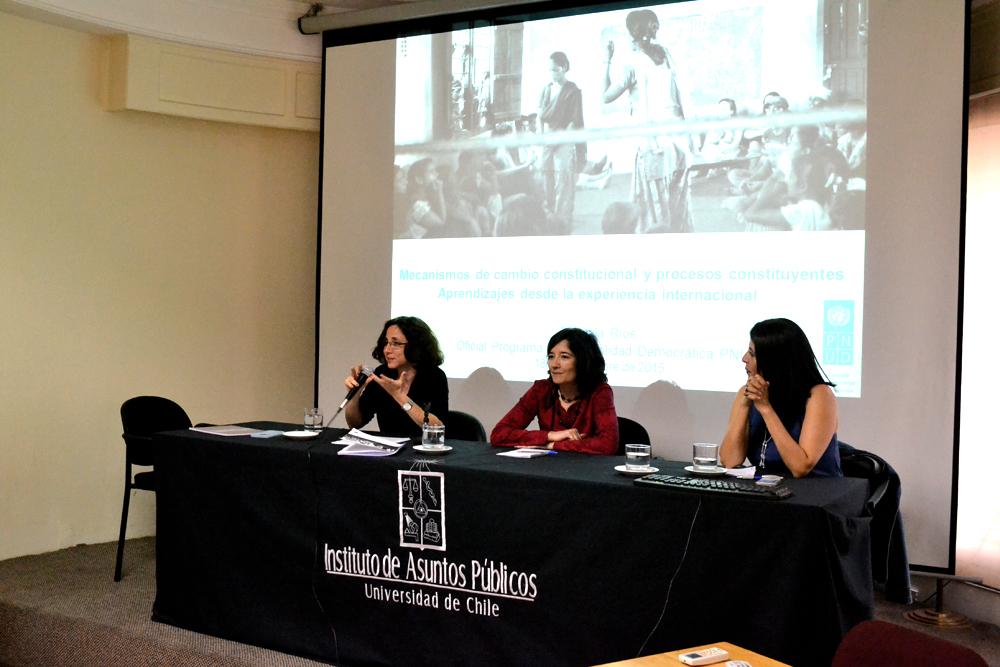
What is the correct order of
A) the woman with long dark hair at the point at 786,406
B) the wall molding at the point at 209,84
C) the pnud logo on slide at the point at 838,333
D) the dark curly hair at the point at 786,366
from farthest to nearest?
the wall molding at the point at 209,84
the pnud logo on slide at the point at 838,333
the dark curly hair at the point at 786,366
the woman with long dark hair at the point at 786,406

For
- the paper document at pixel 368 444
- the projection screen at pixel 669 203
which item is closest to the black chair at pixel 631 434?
the projection screen at pixel 669 203

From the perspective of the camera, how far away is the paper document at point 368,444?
3.05 metres

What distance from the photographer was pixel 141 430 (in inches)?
166

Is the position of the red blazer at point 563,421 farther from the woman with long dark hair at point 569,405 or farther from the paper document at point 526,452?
the paper document at point 526,452

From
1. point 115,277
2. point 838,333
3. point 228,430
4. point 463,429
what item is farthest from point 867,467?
point 115,277

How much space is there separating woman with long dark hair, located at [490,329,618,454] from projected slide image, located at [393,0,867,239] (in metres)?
1.22

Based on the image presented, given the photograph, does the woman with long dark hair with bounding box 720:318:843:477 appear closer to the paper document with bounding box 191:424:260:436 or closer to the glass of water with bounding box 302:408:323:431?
the glass of water with bounding box 302:408:323:431

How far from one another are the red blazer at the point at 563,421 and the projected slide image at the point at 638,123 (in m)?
1.29

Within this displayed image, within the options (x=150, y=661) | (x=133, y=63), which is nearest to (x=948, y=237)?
(x=150, y=661)

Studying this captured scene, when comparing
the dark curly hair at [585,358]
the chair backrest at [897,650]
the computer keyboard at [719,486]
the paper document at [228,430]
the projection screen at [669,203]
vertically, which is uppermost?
the projection screen at [669,203]

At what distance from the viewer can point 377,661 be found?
296 centimetres

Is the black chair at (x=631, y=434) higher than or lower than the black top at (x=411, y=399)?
lower

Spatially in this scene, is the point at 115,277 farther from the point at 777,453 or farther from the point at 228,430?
the point at 777,453

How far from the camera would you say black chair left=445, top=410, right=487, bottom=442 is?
3898 mm
